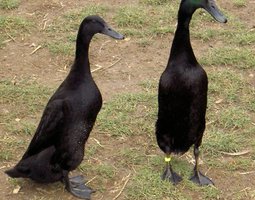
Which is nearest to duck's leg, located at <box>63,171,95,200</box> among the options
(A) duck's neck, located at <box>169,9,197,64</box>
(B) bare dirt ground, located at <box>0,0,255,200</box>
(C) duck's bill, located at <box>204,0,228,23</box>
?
(A) duck's neck, located at <box>169,9,197,64</box>

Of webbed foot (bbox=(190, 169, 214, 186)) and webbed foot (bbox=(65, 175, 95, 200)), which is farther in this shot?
webbed foot (bbox=(190, 169, 214, 186))

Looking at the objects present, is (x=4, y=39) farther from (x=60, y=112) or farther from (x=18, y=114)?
(x=60, y=112)

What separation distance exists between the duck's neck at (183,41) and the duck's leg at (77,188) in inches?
47.3

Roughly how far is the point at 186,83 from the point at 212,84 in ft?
5.41

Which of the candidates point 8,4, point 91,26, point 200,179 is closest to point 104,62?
point 8,4

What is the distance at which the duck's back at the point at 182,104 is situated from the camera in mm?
4383

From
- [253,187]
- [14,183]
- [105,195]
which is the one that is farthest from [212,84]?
[14,183]

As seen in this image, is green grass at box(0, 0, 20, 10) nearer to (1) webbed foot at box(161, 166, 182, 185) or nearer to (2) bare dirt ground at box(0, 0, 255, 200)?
(2) bare dirt ground at box(0, 0, 255, 200)

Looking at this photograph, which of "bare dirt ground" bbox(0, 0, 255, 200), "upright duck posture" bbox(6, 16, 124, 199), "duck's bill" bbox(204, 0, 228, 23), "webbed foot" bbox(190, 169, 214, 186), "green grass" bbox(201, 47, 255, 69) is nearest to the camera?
"upright duck posture" bbox(6, 16, 124, 199)

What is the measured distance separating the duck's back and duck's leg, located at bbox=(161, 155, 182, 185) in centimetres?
16

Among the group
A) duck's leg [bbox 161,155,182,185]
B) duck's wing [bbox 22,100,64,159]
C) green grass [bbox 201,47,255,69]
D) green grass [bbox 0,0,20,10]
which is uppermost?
duck's wing [bbox 22,100,64,159]

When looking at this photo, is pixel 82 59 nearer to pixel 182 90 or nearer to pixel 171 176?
pixel 182 90

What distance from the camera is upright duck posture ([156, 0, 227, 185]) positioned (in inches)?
172

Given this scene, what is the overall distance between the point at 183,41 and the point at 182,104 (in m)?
0.46
